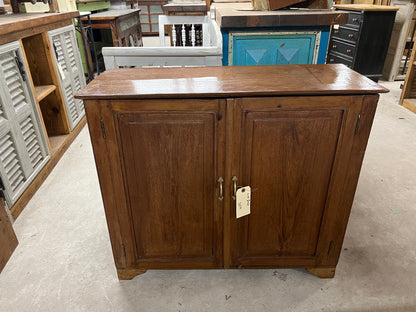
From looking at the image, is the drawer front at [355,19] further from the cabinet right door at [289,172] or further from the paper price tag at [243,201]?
the paper price tag at [243,201]

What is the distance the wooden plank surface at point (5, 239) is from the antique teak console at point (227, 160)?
694mm

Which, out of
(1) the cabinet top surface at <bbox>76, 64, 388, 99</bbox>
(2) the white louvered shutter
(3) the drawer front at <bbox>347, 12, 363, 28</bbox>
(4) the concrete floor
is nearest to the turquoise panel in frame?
(1) the cabinet top surface at <bbox>76, 64, 388, 99</bbox>

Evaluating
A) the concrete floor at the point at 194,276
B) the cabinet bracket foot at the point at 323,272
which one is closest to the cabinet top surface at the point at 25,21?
the concrete floor at the point at 194,276

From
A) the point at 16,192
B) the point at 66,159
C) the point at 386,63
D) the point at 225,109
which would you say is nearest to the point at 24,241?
the point at 16,192

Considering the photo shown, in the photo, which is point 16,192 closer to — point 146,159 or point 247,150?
point 146,159

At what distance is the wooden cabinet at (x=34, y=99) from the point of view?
6.28 ft

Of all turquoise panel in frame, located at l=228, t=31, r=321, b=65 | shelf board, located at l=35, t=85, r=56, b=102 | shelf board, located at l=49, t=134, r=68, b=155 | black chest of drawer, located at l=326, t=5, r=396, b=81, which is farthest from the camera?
black chest of drawer, located at l=326, t=5, r=396, b=81

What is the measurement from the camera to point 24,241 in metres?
1.81

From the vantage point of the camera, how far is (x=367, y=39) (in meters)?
4.05

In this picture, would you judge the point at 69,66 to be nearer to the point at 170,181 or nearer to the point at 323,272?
the point at 170,181

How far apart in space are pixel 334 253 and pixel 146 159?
98 centimetres

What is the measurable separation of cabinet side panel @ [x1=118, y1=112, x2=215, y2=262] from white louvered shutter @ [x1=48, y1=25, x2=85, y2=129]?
1976 millimetres

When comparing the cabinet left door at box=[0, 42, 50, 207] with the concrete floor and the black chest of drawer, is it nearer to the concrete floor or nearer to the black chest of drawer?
the concrete floor

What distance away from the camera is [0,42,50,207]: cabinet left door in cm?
188
